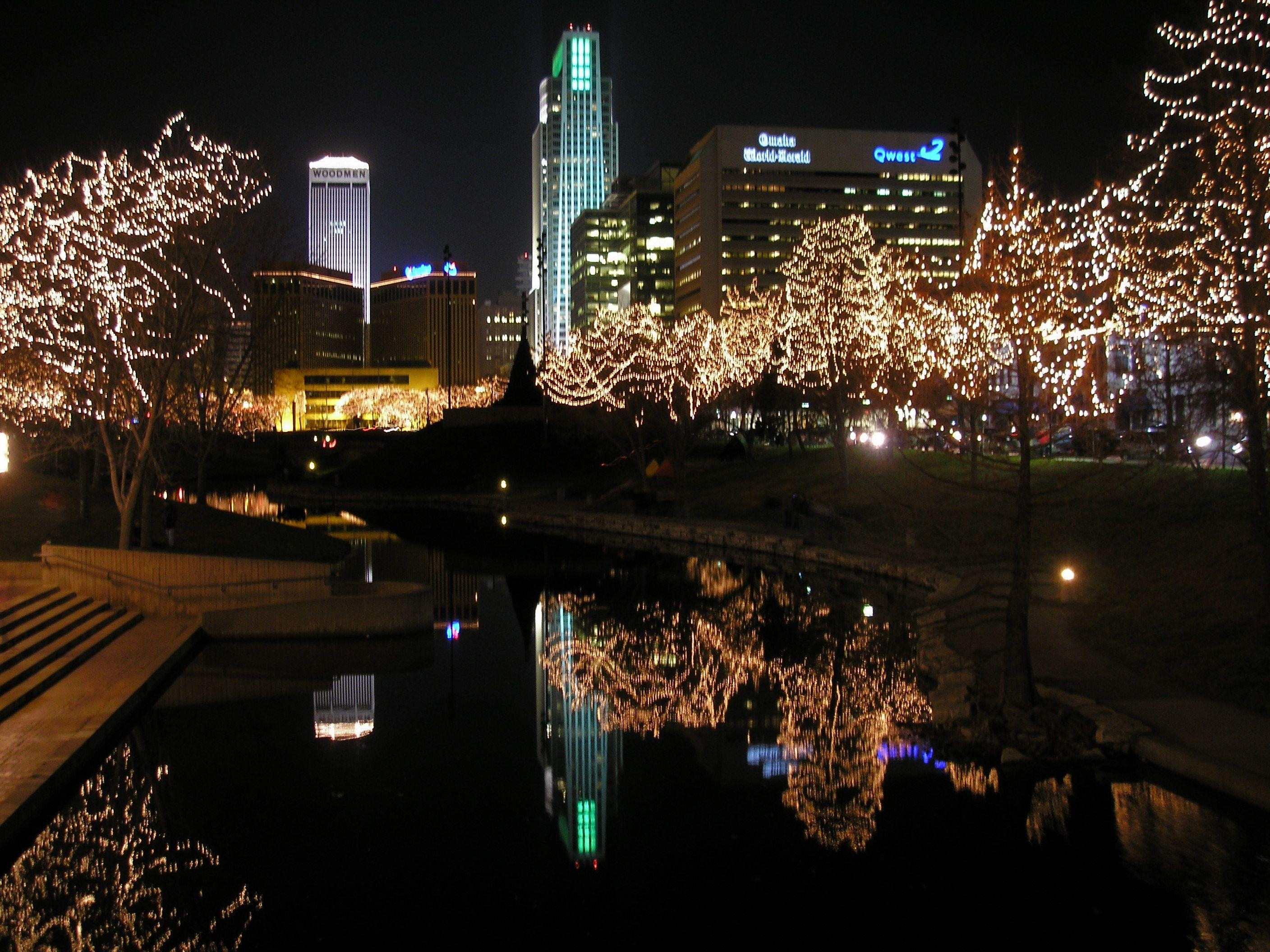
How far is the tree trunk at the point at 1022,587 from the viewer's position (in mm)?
12820

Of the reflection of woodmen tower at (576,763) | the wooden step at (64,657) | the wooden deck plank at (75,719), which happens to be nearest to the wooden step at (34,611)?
the wooden step at (64,657)

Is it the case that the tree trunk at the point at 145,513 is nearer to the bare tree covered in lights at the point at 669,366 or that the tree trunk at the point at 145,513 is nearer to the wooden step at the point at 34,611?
the wooden step at the point at 34,611

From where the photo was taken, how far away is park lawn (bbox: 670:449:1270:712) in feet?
48.7

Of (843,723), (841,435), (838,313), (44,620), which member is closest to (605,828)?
(843,723)

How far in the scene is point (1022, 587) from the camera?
13047 mm

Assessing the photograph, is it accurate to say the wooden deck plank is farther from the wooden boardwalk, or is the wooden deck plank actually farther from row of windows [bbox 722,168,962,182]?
row of windows [bbox 722,168,962,182]

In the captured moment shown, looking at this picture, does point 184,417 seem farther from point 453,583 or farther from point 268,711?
point 268,711

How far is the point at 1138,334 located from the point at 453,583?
63.6ft

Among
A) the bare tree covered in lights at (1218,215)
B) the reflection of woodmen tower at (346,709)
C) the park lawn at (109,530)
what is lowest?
the reflection of woodmen tower at (346,709)

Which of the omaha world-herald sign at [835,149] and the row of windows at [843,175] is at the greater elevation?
the omaha world-herald sign at [835,149]

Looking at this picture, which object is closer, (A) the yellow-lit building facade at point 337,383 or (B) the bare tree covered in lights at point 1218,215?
(B) the bare tree covered in lights at point 1218,215

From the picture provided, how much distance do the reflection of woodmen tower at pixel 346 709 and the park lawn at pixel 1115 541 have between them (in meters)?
8.76

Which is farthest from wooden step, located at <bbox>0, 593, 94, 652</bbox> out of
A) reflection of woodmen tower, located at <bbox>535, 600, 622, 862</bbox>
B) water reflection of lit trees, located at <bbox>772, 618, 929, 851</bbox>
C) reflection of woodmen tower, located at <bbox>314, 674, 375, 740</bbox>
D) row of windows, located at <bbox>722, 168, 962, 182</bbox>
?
row of windows, located at <bbox>722, 168, 962, 182</bbox>

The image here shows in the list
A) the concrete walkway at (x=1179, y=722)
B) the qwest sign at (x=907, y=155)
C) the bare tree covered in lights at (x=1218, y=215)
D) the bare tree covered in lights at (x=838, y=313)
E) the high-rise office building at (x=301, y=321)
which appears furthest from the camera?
the qwest sign at (x=907, y=155)
